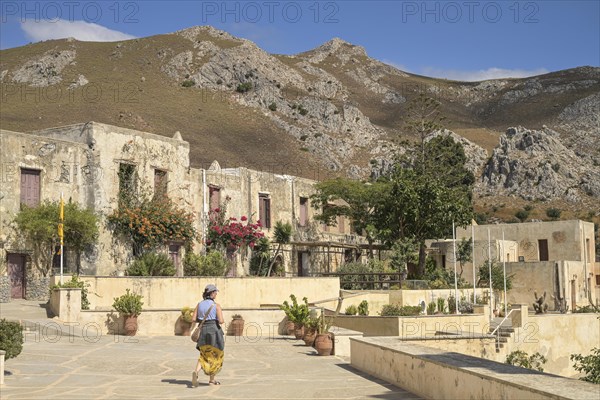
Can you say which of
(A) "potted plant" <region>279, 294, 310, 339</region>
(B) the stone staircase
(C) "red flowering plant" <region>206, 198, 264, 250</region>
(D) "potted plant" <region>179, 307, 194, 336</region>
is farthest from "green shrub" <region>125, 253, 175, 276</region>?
(B) the stone staircase

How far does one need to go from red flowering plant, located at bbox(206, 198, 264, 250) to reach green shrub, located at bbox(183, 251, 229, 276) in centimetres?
206

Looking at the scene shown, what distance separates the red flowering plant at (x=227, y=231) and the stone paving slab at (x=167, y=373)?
16.1 m

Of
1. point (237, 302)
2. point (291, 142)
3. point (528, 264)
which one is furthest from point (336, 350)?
point (291, 142)

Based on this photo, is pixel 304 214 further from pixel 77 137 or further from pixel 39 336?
pixel 39 336

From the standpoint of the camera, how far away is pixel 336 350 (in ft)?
52.5

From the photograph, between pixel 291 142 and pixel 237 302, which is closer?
pixel 237 302

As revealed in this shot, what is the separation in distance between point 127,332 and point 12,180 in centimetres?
961

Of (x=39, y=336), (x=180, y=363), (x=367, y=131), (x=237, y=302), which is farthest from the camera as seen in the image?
(x=367, y=131)

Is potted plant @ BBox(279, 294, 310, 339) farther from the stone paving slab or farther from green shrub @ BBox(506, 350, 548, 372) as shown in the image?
green shrub @ BBox(506, 350, 548, 372)

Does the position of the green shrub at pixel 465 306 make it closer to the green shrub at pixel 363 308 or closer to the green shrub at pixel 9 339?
the green shrub at pixel 363 308

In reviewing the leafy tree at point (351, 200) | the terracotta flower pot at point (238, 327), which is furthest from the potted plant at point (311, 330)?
the leafy tree at point (351, 200)

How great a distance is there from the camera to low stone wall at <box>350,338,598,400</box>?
22.2 ft

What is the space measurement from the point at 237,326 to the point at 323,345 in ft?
15.6

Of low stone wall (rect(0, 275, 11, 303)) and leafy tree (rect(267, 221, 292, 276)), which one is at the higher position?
leafy tree (rect(267, 221, 292, 276))
